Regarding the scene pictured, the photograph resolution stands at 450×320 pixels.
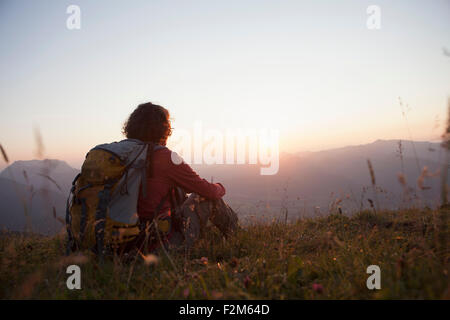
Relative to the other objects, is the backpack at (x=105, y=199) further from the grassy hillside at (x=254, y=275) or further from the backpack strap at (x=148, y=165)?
the grassy hillside at (x=254, y=275)

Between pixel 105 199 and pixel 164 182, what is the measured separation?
0.80 metres

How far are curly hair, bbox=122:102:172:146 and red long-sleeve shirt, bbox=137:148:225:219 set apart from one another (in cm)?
43

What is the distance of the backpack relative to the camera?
113 inches

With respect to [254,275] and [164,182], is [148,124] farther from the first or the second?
[254,275]

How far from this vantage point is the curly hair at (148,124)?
366 cm

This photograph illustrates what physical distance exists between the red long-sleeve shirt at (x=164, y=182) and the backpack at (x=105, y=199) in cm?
18

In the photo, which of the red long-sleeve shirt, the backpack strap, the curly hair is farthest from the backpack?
the curly hair

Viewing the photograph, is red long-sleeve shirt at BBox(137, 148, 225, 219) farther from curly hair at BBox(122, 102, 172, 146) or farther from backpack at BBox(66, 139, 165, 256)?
curly hair at BBox(122, 102, 172, 146)

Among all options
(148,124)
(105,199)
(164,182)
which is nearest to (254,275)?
(164,182)

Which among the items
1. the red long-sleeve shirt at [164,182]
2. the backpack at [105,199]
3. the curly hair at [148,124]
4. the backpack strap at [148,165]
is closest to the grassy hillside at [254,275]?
the backpack at [105,199]

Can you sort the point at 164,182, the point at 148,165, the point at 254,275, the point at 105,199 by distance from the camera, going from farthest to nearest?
the point at 164,182 < the point at 148,165 < the point at 105,199 < the point at 254,275

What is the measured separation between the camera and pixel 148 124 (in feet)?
12.0

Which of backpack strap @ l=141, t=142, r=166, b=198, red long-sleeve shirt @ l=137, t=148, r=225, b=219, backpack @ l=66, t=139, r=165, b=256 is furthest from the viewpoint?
red long-sleeve shirt @ l=137, t=148, r=225, b=219
